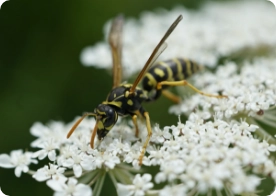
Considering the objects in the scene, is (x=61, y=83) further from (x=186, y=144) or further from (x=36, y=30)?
(x=186, y=144)

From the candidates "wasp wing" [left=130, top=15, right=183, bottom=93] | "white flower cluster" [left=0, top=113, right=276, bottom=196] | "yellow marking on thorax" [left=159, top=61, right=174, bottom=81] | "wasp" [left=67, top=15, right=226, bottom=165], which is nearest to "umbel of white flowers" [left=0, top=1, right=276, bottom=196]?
"white flower cluster" [left=0, top=113, right=276, bottom=196]

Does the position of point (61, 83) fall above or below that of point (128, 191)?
above

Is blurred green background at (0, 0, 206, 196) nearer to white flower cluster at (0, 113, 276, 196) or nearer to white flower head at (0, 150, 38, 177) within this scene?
white flower head at (0, 150, 38, 177)

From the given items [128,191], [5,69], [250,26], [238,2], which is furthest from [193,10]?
[128,191]

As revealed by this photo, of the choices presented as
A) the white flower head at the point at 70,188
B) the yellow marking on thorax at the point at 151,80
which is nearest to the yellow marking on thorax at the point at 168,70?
the yellow marking on thorax at the point at 151,80

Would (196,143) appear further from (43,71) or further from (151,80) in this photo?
(43,71)

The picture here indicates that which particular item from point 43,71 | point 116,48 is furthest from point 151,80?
point 43,71

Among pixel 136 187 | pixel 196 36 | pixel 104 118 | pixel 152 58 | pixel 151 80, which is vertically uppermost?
pixel 196 36
